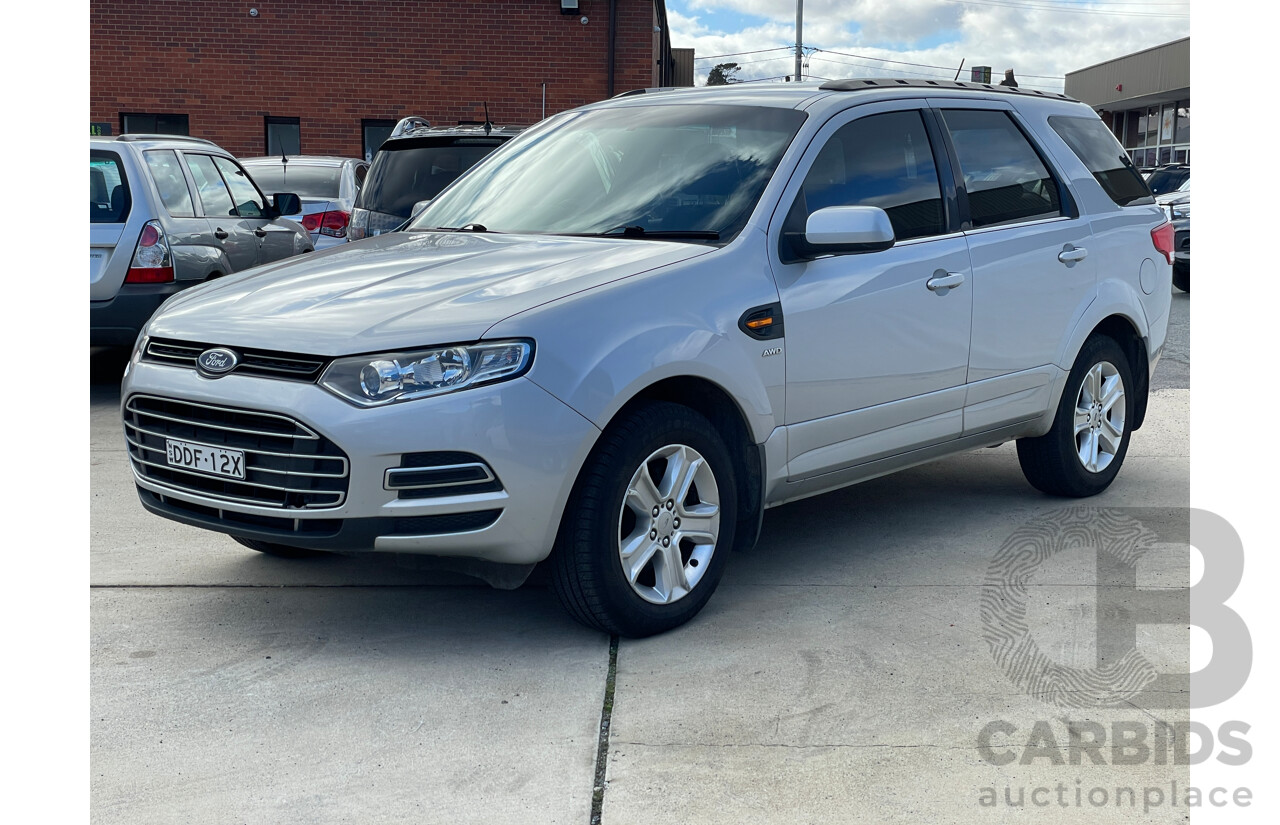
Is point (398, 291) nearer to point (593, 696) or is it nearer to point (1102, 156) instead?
point (593, 696)

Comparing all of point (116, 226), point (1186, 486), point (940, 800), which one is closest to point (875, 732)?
point (940, 800)

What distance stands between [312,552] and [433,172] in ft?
17.7

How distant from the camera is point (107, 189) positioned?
348 inches

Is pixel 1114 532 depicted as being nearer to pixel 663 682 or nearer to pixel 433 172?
pixel 663 682

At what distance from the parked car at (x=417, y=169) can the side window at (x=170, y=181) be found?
4.04 feet

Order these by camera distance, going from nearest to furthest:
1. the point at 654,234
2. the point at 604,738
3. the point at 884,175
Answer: the point at 604,738 → the point at 654,234 → the point at 884,175

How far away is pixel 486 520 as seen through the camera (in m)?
3.84

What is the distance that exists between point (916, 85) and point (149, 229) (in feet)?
17.8

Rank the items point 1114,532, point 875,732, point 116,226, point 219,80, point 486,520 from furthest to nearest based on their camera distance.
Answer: point 219,80
point 116,226
point 1114,532
point 486,520
point 875,732

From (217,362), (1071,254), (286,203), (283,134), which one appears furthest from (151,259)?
(283,134)

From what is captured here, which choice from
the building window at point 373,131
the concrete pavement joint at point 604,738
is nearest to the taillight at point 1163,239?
the concrete pavement joint at point 604,738

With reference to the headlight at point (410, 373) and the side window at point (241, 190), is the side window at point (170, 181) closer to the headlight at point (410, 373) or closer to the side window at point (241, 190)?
the side window at point (241, 190)

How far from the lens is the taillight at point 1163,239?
6.42m

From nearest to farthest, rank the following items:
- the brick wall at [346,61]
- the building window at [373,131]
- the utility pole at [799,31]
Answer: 1. the brick wall at [346,61]
2. the building window at [373,131]
3. the utility pole at [799,31]
